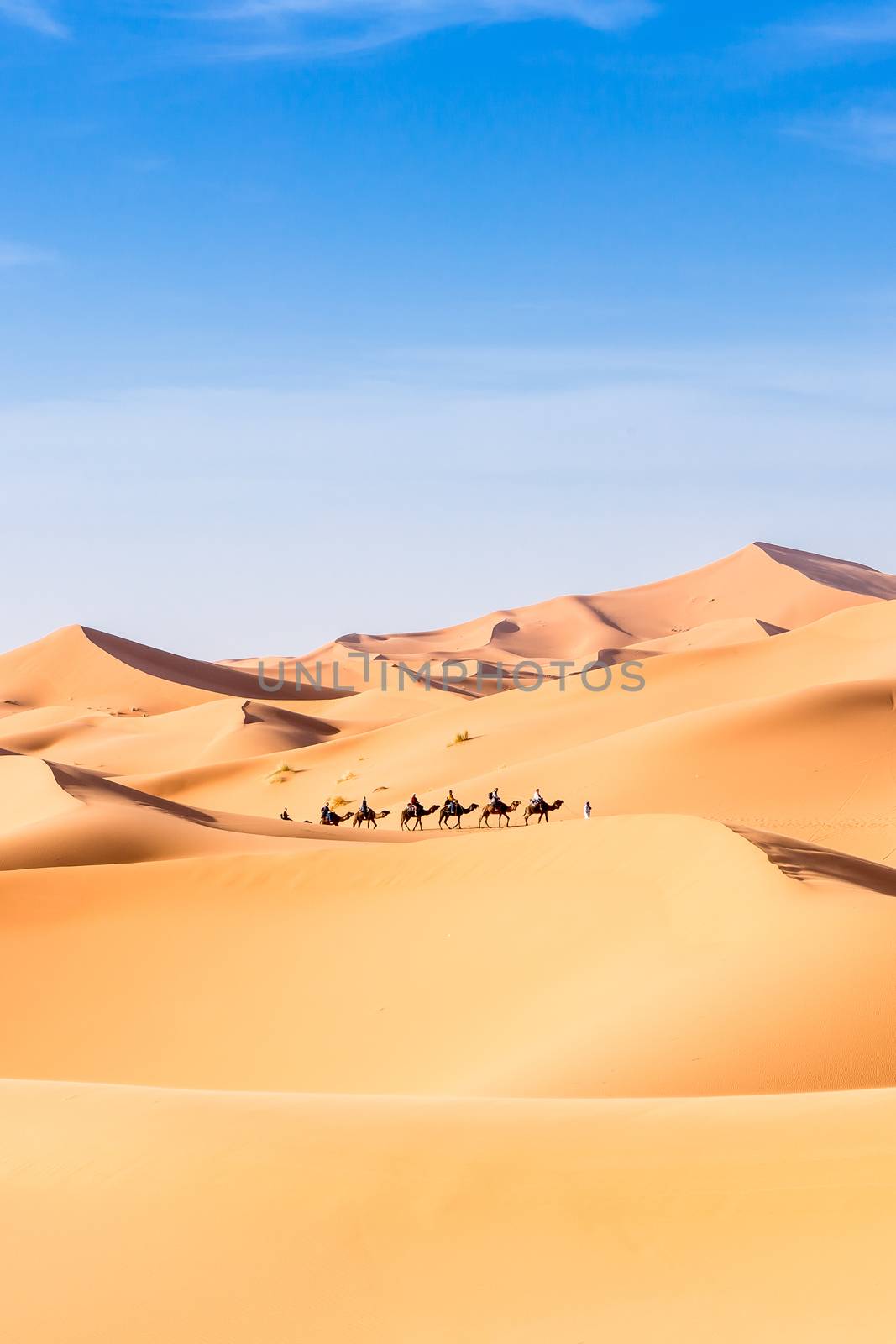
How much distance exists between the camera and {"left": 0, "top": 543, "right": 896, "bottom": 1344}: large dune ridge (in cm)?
521

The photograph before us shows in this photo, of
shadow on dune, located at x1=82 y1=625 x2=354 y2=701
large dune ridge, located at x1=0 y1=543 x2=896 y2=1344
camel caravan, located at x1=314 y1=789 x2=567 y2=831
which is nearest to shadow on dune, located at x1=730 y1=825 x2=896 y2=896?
large dune ridge, located at x1=0 y1=543 x2=896 y2=1344

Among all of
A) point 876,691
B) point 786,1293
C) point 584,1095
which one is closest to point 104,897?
point 584,1095

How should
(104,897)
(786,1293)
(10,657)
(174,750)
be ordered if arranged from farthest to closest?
1. (10,657)
2. (174,750)
3. (104,897)
4. (786,1293)

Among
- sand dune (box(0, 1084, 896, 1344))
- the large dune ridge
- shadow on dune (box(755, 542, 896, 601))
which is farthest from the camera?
shadow on dune (box(755, 542, 896, 601))

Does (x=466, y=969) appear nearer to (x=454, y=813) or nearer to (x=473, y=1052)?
(x=473, y=1052)

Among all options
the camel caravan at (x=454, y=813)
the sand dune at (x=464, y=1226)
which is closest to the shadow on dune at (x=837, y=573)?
the camel caravan at (x=454, y=813)

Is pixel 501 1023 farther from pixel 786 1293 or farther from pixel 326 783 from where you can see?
pixel 326 783

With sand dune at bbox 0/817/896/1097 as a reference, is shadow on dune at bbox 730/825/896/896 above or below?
above

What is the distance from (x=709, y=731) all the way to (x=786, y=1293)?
87.3 ft

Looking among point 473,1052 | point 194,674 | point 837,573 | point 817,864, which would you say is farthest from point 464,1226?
point 837,573

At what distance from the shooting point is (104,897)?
18141 mm

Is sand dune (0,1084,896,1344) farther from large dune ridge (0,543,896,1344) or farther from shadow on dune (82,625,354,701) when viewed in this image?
shadow on dune (82,625,354,701)

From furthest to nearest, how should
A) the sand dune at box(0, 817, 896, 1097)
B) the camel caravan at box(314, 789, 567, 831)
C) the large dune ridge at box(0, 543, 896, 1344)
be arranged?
the camel caravan at box(314, 789, 567, 831) < the sand dune at box(0, 817, 896, 1097) < the large dune ridge at box(0, 543, 896, 1344)

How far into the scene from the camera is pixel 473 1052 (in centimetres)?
1221
